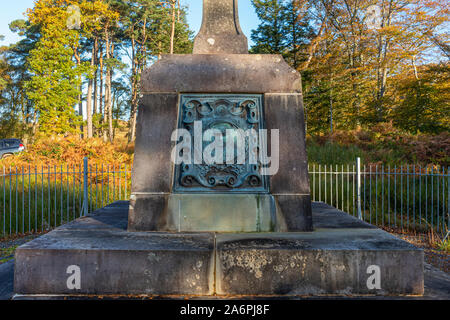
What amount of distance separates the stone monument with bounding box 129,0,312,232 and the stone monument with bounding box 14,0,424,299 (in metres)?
0.01

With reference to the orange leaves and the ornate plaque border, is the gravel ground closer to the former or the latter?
the ornate plaque border

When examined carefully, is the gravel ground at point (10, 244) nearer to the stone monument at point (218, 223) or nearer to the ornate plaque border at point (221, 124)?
the stone monument at point (218, 223)

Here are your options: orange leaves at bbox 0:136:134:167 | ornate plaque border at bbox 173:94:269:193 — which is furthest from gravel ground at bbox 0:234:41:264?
orange leaves at bbox 0:136:134:167

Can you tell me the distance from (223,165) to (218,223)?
2.08 feet

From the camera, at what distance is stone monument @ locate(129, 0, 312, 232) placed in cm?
319

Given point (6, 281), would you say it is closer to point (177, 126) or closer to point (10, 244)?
point (177, 126)

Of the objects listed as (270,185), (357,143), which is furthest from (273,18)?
(270,185)

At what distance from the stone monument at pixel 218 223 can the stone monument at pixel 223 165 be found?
0.04 feet

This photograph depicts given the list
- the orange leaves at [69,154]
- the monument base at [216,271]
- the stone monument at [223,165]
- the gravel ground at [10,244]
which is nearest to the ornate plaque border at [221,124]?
the stone monument at [223,165]

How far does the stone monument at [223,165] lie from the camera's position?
3.19 meters

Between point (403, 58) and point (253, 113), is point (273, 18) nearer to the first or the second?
point (403, 58)

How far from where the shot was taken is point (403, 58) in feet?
55.2

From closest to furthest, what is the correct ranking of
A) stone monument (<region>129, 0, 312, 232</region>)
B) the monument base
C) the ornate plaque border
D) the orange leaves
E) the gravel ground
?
the monument base
stone monument (<region>129, 0, 312, 232</region>)
the ornate plaque border
the gravel ground
the orange leaves
